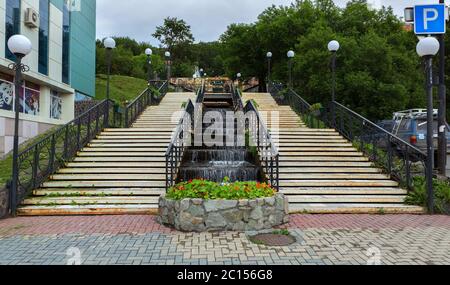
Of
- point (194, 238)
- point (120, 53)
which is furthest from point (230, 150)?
point (120, 53)

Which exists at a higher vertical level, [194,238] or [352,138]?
[352,138]

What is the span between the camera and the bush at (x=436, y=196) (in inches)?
310

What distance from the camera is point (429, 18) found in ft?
31.4

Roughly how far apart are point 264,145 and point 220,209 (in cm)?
445

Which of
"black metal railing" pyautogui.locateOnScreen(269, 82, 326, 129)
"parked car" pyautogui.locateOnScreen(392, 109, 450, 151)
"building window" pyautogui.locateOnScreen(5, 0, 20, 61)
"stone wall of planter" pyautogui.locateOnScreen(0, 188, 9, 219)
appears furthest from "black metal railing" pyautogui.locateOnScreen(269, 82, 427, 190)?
"building window" pyautogui.locateOnScreen(5, 0, 20, 61)

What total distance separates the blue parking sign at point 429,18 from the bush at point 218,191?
6.41 metres

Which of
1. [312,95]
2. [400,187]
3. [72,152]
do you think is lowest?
[400,187]

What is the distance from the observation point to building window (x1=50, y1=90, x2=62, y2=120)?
2091 centimetres

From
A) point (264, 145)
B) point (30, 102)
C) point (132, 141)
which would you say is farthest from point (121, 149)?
point (30, 102)

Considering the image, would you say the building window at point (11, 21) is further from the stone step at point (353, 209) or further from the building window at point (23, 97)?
the stone step at point (353, 209)

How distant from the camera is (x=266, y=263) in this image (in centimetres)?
472

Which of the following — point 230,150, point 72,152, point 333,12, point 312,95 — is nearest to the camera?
point 72,152
